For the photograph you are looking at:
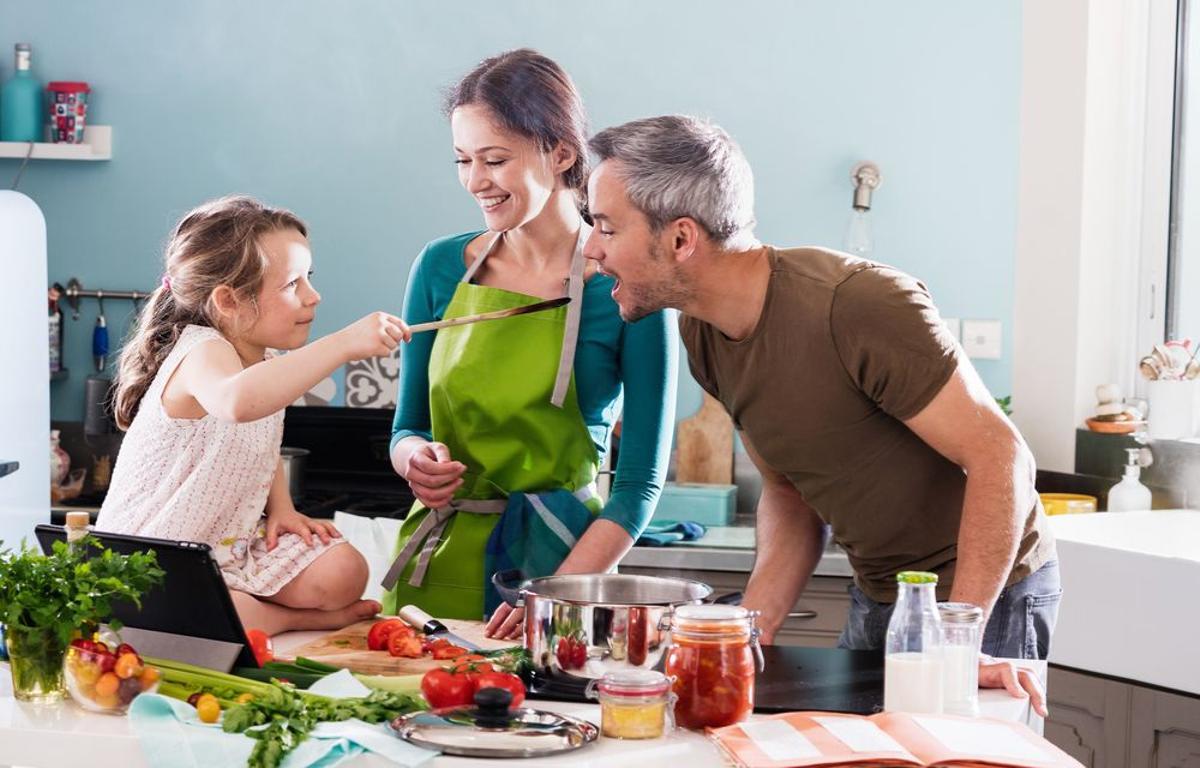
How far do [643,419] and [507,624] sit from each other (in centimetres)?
40

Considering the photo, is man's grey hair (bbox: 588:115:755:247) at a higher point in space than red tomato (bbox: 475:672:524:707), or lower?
higher

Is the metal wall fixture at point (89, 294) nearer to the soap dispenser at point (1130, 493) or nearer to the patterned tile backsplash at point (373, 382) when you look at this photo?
the patterned tile backsplash at point (373, 382)

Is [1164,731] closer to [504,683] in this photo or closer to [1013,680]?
[1013,680]

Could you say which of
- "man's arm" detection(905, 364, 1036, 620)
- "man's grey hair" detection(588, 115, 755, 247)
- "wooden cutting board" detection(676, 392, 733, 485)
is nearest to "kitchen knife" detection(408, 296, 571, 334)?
"man's grey hair" detection(588, 115, 755, 247)

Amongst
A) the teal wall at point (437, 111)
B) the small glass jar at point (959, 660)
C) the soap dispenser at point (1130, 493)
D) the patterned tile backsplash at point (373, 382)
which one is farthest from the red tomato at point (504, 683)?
the patterned tile backsplash at point (373, 382)

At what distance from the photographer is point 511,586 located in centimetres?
171

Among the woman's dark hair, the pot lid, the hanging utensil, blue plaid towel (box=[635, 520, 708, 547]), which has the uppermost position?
the woman's dark hair

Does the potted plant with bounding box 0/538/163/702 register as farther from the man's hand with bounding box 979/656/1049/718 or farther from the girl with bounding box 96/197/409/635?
the man's hand with bounding box 979/656/1049/718

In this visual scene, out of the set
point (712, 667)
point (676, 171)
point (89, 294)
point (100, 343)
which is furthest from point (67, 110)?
point (712, 667)

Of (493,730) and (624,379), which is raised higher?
(624,379)

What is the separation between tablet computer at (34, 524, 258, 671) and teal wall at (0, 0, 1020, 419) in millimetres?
2207

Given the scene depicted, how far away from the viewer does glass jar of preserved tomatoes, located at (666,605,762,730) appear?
1426 mm

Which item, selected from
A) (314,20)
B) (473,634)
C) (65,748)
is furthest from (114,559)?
(314,20)

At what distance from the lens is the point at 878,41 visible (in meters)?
3.81
